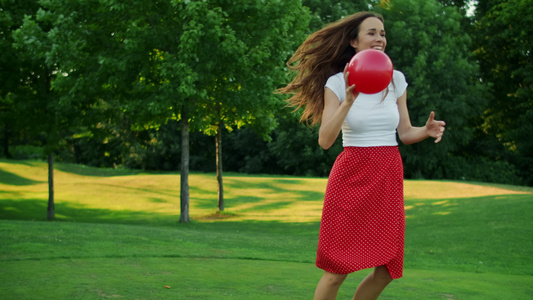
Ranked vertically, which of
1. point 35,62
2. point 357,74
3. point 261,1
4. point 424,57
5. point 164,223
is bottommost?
point 164,223

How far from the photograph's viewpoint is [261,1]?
1542 cm

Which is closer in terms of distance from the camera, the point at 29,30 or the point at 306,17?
the point at 29,30

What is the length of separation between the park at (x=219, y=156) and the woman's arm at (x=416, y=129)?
1791mm

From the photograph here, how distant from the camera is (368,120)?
3.57 m

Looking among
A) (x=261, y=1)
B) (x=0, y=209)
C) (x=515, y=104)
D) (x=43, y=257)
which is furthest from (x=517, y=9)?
(x=43, y=257)

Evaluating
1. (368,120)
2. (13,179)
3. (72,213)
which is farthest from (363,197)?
(13,179)

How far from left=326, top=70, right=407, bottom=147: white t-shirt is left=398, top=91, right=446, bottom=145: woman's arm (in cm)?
20

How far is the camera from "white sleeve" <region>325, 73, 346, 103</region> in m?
3.61

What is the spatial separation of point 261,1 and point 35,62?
699 cm

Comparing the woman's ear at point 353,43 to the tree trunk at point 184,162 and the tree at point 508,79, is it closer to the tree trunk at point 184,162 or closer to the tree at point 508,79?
the tree trunk at point 184,162

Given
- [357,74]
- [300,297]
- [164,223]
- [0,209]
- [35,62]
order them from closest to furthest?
A: [357,74]
[300,297]
[35,62]
[164,223]
[0,209]

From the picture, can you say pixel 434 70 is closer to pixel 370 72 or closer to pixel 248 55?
pixel 248 55

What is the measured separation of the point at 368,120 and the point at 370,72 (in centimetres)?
38

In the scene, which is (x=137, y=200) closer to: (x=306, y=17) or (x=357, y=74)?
(x=306, y=17)
